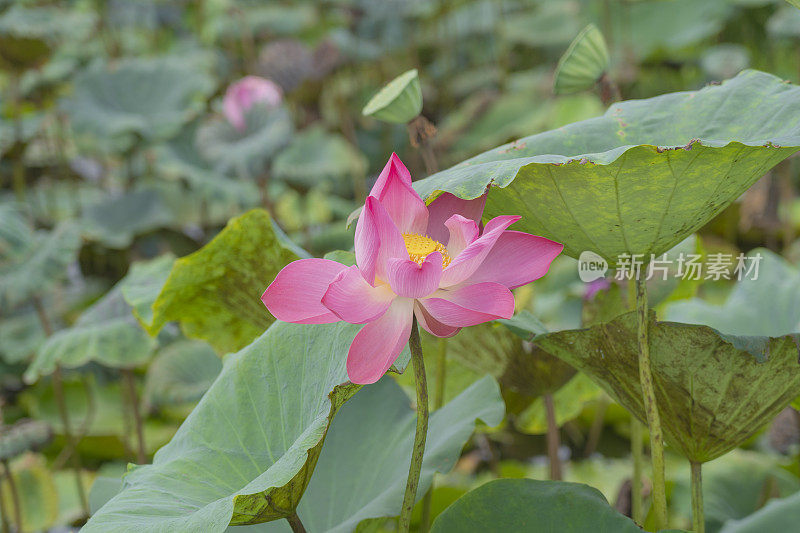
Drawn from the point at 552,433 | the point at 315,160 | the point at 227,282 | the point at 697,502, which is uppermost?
the point at 227,282

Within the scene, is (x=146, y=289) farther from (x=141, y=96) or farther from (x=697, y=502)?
(x=141, y=96)

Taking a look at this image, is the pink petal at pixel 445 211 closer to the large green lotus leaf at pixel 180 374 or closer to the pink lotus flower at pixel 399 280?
the pink lotus flower at pixel 399 280

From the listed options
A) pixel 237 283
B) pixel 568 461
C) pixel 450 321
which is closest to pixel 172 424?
pixel 568 461

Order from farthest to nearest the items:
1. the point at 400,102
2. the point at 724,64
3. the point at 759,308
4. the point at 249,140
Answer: the point at 724,64 < the point at 249,140 < the point at 759,308 < the point at 400,102

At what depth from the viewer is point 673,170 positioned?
0.50 m

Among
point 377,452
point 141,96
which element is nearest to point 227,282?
point 377,452

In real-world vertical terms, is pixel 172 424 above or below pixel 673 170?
below

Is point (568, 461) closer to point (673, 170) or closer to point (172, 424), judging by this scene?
point (172, 424)

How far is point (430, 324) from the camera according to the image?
47 centimetres

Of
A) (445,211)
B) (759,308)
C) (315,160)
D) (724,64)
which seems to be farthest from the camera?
(315,160)

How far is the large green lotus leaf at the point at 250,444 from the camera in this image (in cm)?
49

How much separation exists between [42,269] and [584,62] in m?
0.99

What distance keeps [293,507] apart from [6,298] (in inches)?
38.4

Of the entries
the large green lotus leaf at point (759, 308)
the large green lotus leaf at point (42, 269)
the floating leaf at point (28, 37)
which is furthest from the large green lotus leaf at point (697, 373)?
the floating leaf at point (28, 37)
